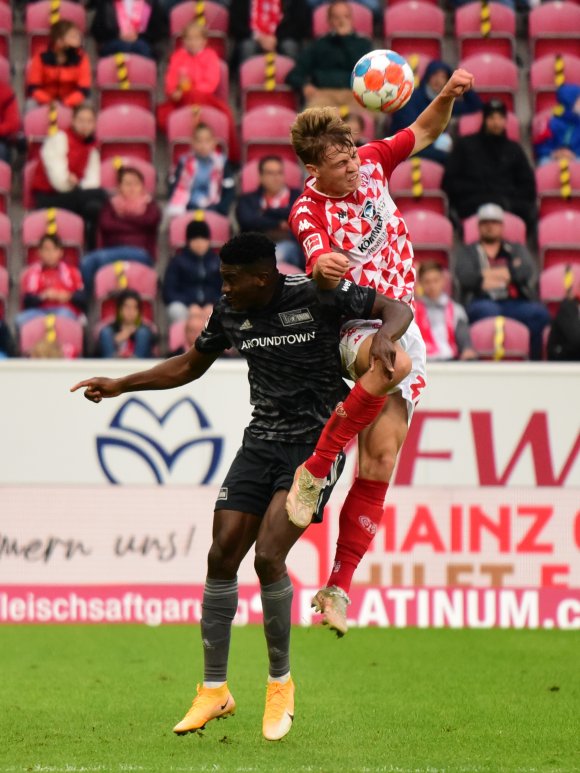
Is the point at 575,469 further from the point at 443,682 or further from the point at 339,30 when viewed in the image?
the point at 339,30

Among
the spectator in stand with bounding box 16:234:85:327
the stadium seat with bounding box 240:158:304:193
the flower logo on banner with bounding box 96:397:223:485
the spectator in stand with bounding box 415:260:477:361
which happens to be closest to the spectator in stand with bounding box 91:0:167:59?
the stadium seat with bounding box 240:158:304:193

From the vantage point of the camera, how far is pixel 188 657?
920 cm

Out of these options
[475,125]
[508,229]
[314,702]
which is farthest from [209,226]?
[314,702]

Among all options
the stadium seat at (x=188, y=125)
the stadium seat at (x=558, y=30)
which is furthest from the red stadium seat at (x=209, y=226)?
the stadium seat at (x=558, y=30)

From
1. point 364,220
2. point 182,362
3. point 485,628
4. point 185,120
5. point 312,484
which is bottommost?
point 485,628

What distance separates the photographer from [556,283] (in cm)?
1382

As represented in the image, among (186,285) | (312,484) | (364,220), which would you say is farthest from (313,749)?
(186,285)

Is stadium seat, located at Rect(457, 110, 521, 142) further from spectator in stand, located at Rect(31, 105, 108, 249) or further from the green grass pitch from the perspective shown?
the green grass pitch

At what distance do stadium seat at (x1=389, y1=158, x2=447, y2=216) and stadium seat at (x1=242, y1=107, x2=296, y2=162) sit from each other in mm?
1153

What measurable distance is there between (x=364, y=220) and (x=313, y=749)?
7.75 feet

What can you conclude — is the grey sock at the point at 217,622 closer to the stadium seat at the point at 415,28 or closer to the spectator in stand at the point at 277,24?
the spectator in stand at the point at 277,24

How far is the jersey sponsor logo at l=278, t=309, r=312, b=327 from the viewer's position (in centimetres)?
648

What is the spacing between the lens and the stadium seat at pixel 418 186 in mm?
14375

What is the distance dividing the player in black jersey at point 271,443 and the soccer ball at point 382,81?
985 mm
